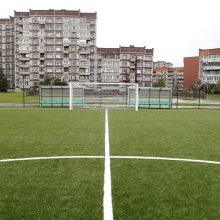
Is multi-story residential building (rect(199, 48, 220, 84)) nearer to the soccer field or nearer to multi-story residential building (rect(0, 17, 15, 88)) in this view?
multi-story residential building (rect(0, 17, 15, 88))

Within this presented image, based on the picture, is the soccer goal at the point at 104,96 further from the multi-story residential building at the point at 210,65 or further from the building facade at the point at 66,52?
the multi-story residential building at the point at 210,65

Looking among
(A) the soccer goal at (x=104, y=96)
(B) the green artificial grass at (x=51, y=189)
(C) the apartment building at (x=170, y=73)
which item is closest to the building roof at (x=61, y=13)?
(A) the soccer goal at (x=104, y=96)

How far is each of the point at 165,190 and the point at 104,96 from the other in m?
35.5

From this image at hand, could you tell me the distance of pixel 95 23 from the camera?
91.7 meters

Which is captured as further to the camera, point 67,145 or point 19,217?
point 67,145

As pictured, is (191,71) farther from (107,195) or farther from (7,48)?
(107,195)

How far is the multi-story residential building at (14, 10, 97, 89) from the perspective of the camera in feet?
298

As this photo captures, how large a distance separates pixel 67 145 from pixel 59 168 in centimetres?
281

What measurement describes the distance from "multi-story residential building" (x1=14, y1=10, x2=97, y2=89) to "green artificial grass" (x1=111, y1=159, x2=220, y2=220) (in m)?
88.3

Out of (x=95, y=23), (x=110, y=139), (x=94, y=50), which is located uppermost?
(x=95, y=23)

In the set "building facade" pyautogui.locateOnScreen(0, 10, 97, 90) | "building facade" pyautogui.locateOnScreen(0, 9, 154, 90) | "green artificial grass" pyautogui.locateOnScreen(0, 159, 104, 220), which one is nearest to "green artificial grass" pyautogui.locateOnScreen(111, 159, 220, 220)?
"green artificial grass" pyautogui.locateOnScreen(0, 159, 104, 220)

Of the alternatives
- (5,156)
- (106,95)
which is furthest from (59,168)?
(106,95)

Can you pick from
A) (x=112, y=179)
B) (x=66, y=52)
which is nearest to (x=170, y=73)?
(x=66, y=52)

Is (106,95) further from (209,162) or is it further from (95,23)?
(95,23)
